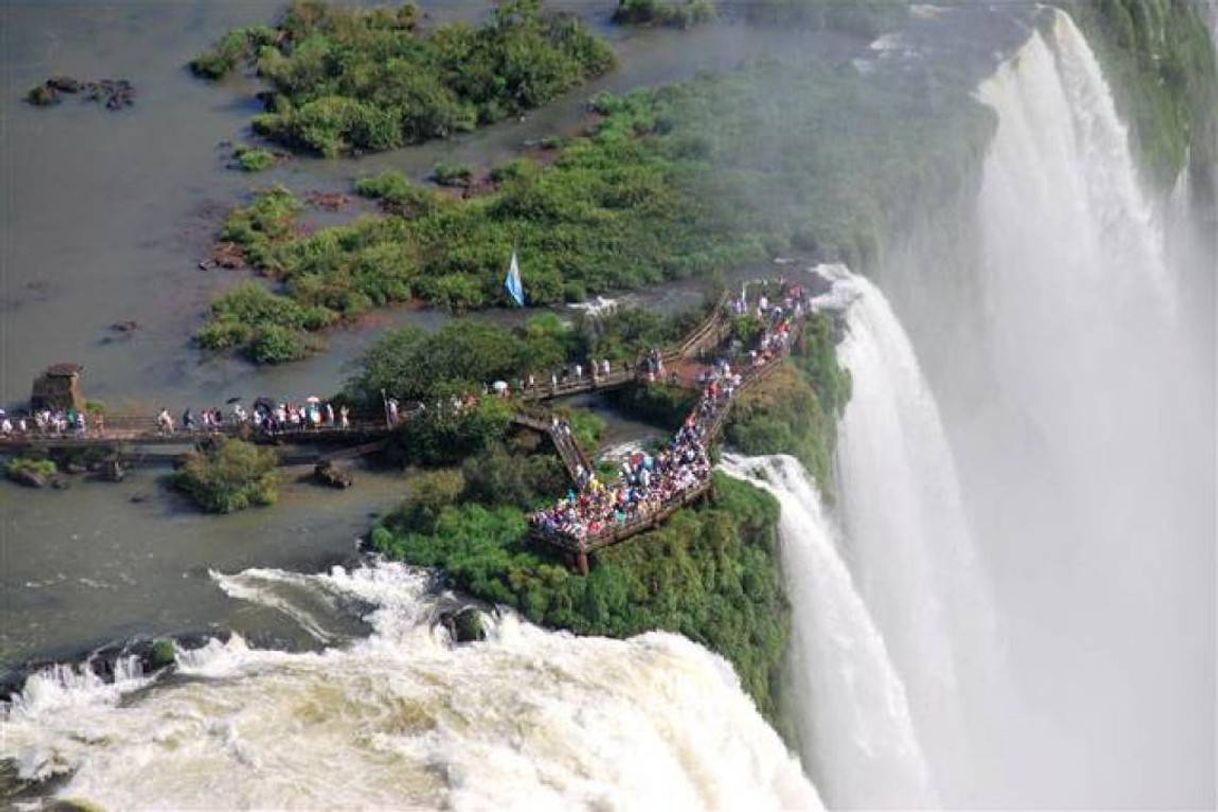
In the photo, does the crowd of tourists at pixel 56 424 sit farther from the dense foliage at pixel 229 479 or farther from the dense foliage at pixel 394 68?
the dense foliage at pixel 394 68

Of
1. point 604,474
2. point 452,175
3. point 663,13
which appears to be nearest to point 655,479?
point 604,474

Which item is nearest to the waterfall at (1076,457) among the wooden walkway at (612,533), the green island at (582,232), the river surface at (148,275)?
the green island at (582,232)

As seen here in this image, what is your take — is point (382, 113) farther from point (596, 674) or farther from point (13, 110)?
point (596, 674)

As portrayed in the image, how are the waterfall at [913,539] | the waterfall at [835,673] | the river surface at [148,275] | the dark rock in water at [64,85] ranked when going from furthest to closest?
the dark rock in water at [64,85] → the waterfall at [913,539] → the waterfall at [835,673] → the river surface at [148,275]

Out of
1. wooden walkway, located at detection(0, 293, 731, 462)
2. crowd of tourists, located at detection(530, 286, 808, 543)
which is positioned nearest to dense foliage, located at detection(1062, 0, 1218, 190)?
crowd of tourists, located at detection(530, 286, 808, 543)

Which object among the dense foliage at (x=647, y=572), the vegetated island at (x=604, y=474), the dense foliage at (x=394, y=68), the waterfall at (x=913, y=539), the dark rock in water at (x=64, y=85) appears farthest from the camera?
the dark rock in water at (x=64, y=85)

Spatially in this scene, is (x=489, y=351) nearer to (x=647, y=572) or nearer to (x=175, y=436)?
(x=175, y=436)

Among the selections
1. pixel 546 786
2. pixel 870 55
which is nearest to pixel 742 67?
pixel 870 55
